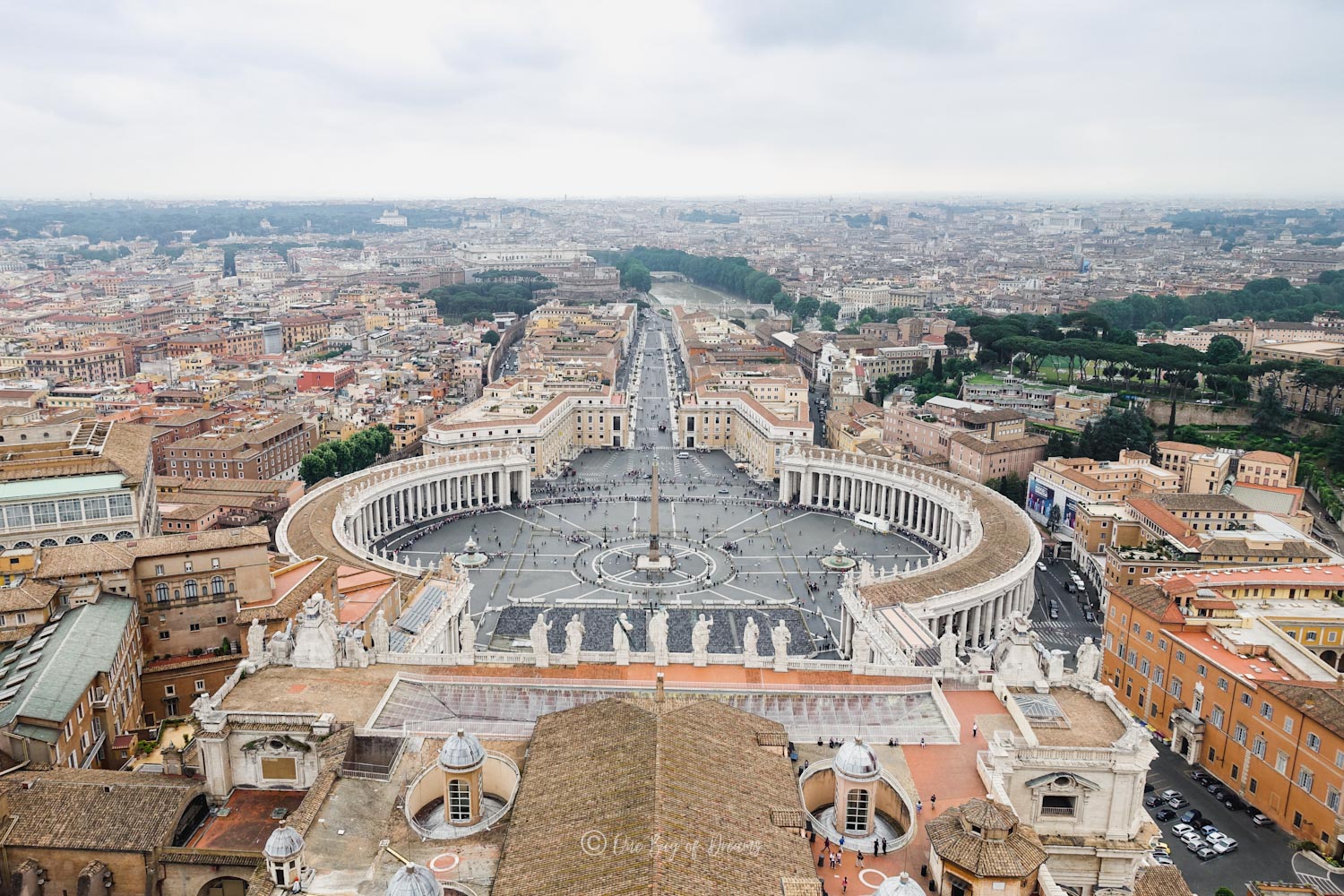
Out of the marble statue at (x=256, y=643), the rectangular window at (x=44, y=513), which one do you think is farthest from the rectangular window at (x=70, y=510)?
Result: the marble statue at (x=256, y=643)

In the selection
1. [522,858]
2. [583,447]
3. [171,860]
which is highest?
[522,858]

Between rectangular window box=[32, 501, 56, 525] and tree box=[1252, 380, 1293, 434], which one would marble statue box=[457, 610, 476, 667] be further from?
Answer: tree box=[1252, 380, 1293, 434]

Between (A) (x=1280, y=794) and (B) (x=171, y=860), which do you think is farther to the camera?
(A) (x=1280, y=794)

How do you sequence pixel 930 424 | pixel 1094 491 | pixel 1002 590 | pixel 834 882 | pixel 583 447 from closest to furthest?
pixel 834 882 < pixel 1002 590 < pixel 1094 491 < pixel 930 424 < pixel 583 447

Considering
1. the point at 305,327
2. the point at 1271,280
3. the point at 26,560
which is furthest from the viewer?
the point at 1271,280

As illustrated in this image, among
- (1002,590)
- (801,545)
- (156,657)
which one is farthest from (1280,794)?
(156,657)

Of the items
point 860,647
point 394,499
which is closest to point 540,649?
point 860,647

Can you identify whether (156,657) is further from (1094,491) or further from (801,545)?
(1094,491)
